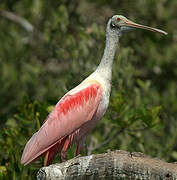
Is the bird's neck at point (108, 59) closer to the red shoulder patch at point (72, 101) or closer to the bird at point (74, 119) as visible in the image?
the bird at point (74, 119)

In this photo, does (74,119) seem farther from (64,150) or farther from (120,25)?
(120,25)

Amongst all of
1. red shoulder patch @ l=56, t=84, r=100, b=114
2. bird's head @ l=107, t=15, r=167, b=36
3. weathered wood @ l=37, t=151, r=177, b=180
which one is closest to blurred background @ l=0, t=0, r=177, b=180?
red shoulder patch @ l=56, t=84, r=100, b=114

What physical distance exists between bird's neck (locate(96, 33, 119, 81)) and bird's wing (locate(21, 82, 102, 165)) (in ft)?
0.63

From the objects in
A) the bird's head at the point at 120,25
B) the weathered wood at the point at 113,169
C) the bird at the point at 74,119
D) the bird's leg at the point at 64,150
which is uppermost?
the bird's head at the point at 120,25

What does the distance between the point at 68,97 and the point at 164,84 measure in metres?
6.17

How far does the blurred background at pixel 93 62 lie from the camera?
8688 mm

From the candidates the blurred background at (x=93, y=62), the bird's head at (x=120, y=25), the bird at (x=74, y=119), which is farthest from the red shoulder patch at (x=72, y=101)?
the bird's head at (x=120, y=25)

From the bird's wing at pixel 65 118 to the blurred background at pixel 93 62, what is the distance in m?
0.80

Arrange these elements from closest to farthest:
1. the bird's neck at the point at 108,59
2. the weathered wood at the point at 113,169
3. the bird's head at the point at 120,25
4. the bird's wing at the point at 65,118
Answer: the weathered wood at the point at 113,169, the bird's wing at the point at 65,118, the bird's neck at the point at 108,59, the bird's head at the point at 120,25

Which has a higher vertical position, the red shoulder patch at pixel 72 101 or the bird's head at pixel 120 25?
the bird's head at pixel 120 25

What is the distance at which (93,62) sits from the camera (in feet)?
32.1

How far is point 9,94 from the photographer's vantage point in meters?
11.6

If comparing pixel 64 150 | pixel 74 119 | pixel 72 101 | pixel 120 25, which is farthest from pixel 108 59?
pixel 64 150

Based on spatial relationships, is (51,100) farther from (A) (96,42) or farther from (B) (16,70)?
(B) (16,70)
